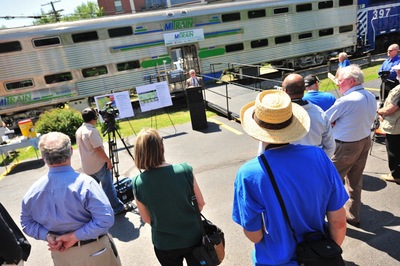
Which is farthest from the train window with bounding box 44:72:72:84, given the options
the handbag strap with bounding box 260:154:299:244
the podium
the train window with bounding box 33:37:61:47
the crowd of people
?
the handbag strap with bounding box 260:154:299:244

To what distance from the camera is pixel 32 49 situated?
12.2 meters

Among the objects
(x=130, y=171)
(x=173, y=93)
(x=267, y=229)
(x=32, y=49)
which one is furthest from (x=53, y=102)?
(x=267, y=229)

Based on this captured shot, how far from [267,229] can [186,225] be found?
2.35 feet

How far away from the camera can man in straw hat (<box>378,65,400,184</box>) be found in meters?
3.97

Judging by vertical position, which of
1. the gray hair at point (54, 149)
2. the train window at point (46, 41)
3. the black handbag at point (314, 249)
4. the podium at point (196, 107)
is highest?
the train window at point (46, 41)

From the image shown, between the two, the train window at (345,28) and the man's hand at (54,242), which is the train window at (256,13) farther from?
the man's hand at (54,242)

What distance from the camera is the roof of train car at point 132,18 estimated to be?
1197 centimetres

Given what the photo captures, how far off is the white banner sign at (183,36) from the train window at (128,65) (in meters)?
1.74

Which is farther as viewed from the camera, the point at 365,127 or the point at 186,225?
the point at 365,127

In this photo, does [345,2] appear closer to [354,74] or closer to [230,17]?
[230,17]

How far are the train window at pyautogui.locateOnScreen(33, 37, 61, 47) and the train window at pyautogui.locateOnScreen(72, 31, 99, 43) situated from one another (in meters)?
0.68

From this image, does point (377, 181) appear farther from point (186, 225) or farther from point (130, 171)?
point (130, 171)

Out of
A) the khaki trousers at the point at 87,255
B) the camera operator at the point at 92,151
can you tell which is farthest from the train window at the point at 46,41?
the khaki trousers at the point at 87,255

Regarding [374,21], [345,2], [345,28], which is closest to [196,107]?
[345,28]
